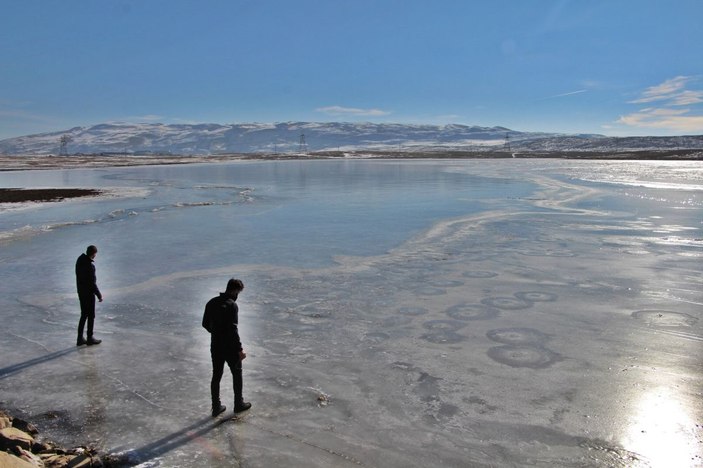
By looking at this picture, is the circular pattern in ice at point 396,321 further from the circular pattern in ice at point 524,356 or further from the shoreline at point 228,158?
the shoreline at point 228,158

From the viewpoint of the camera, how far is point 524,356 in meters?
6.65

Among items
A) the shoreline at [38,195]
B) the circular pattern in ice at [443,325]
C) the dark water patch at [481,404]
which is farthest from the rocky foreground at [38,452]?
the shoreline at [38,195]

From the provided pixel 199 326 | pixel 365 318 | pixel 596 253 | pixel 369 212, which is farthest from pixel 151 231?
pixel 596 253

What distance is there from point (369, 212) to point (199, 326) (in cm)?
1310

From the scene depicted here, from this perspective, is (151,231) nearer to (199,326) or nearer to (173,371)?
(199,326)

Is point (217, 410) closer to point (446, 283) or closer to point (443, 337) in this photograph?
point (443, 337)

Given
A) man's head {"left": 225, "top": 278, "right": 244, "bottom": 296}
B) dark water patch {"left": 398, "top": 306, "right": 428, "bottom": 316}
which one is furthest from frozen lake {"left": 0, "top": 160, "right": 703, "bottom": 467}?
man's head {"left": 225, "top": 278, "right": 244, "bottom": 296}

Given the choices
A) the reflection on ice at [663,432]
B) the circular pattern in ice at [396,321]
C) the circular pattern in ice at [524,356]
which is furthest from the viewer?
the circular pattern in ice at [396,321]

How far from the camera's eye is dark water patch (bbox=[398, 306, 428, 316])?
8.41 m

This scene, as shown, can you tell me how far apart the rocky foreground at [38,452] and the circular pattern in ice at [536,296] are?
6.78m

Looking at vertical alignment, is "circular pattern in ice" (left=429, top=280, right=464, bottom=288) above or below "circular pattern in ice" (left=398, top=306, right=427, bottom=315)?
above

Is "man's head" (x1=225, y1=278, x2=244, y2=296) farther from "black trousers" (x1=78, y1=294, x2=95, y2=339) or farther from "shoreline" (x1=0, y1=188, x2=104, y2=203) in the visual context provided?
"shoreline" (x1=0, y1=188, x2=104, y2=203)

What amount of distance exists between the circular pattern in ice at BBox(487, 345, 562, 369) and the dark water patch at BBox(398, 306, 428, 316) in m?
1.69

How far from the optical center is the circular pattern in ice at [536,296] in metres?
8.97
